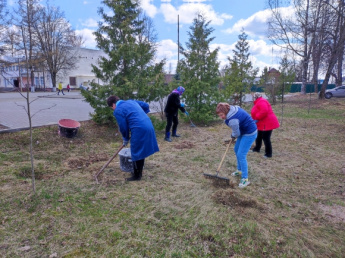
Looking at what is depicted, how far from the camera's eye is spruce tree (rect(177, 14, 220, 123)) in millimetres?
9641

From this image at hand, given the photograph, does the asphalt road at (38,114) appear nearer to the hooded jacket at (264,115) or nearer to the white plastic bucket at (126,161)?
the white plastic bucket at (126,161)

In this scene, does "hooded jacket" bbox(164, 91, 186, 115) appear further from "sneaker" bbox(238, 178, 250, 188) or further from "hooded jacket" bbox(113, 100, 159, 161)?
"sneaker" bbox(238, 178, 250, 188)

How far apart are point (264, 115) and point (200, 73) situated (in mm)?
4852

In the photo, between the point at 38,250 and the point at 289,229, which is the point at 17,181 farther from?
the point at 289,229

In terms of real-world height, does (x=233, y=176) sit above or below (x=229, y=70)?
below

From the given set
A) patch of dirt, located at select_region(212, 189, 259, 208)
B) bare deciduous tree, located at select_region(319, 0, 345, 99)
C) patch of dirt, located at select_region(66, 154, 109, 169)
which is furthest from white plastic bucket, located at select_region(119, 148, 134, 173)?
bare deciduous tree, located at select_region(319, 0, 345, 99)

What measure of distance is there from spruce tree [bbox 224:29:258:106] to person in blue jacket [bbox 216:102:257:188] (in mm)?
8208

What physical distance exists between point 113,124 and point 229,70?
7283 mm

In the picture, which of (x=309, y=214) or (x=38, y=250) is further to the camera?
(x=309, y=214)

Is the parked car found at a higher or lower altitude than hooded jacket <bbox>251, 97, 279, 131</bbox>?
higher

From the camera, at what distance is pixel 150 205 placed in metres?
3.43

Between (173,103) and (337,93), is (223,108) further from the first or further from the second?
(337,93)

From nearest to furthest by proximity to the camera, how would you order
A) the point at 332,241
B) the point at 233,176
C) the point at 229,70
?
the point at 332,241, the point at 233,176, the point at 229,70

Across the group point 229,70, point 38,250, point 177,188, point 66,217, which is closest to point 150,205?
point 177,188
